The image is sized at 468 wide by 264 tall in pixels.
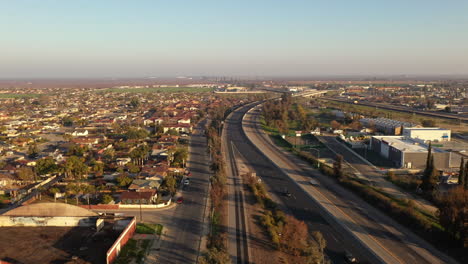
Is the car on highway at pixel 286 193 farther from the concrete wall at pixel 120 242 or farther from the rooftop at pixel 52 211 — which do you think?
the rooftop at pixel 52 211

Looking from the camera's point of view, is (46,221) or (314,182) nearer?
(46,221)

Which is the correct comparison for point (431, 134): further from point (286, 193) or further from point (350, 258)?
point (350, 258)

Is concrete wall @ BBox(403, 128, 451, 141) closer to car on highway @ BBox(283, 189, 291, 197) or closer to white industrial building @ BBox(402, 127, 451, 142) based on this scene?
white industrial building @ BBox(402, 127, 451, 142)

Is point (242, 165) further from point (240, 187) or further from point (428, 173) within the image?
point (428, 173)

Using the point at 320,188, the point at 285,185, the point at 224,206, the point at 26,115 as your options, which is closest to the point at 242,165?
the point at 285,185

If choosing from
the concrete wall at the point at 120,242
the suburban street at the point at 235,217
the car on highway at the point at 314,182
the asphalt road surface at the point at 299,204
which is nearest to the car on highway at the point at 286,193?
the asphalt road surface at the point at 299,204

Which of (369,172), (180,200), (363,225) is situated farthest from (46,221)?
(369,172)

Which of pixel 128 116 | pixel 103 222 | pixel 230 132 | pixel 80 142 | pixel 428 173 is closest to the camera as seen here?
pixel 103 222
